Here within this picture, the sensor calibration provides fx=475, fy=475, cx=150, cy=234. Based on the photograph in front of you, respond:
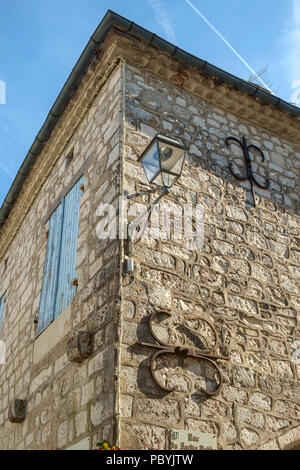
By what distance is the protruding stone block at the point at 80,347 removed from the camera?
357 cm

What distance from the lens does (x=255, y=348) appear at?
400 centimetres

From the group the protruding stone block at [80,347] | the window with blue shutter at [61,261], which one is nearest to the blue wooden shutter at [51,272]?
the window with blue shutter at [61,261]

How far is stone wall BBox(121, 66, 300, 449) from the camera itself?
3.34m

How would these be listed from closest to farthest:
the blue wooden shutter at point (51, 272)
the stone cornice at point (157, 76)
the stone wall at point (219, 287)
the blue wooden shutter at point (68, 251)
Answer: the stone wall at point (219, 287) < the blue wooden shutter at point (68, 251) < the blue wooden shutter at point (51, 272) < the stone cornice at point (157, 76)

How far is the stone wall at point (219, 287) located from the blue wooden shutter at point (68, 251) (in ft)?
2.97

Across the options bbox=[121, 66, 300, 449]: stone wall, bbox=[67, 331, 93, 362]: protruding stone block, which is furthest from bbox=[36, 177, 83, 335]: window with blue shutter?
bbox=[121, 66, 300, 449]: stone wall

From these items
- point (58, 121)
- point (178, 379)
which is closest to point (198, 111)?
point (58, 121)

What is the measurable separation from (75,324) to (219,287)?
4.17 feet

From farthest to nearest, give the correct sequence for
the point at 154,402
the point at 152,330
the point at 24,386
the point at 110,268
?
the point at 24,386
the point at 110,268
the point at 152,330
the point at 154,402

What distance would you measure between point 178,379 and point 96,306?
33.5 inches

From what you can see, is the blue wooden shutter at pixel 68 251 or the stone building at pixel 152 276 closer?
the stone building at pixel 152 276

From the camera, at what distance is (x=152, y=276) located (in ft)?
12.3

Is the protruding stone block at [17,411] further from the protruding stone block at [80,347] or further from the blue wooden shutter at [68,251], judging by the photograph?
the protruding stone block at [80,347]
